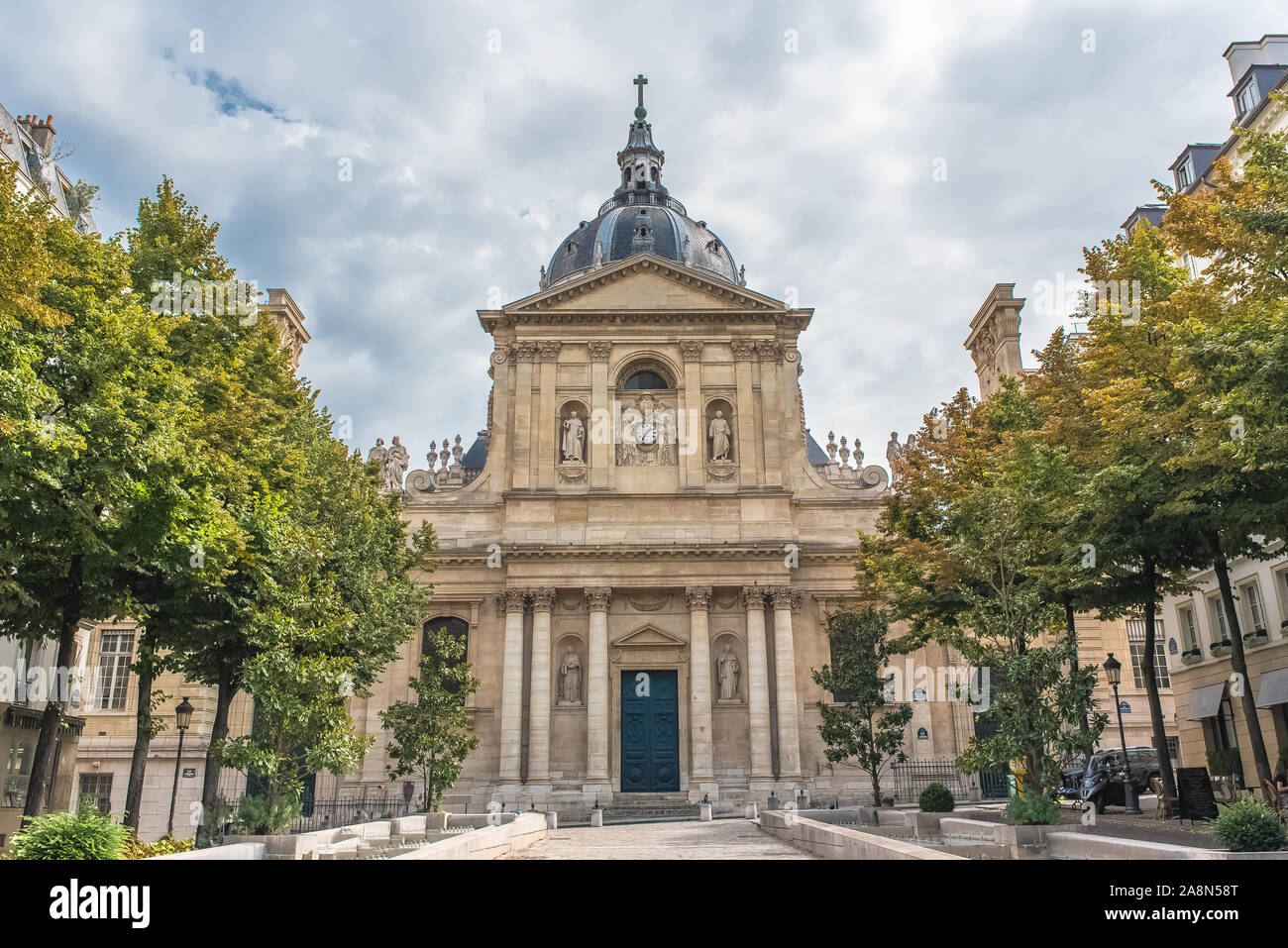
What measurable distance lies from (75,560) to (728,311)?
28579 millimetres

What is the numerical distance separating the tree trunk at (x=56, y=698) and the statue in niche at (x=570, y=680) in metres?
20.7

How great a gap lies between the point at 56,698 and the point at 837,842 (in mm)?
14406

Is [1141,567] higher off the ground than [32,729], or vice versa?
[1141,567]

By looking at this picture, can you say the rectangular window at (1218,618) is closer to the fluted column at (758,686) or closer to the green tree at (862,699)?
the green tree at (862,699)

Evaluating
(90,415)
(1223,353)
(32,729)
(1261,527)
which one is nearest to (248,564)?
(90,415)

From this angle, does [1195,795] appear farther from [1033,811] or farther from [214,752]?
[214,752]

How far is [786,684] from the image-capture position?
122ft

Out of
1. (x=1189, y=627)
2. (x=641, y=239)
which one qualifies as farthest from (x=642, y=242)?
(x=1189, y=627)

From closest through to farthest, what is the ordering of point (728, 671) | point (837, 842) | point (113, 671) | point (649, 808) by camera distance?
point (837, 842)
point (649, 808)
point (113, 671)
point (728, 671)

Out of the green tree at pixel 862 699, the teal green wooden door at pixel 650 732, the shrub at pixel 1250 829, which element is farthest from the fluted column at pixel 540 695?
the shrub at pixel 1250 829

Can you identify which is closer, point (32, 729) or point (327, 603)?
point (327, 603)

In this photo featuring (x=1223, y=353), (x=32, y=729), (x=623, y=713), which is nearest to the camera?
(x=1223, y=353)

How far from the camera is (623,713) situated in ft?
125
